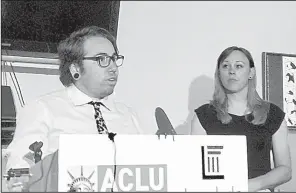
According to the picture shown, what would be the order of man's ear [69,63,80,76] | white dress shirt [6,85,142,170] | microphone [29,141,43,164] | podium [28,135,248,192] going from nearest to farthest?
podium [28,135,248,192] → microphone [29,141,43,164] → white dress shirt [6,85,142,170] → man's ear [69,63,80,76]

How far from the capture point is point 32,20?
1.74m

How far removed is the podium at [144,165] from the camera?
1061 mm

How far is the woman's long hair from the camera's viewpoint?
161cm

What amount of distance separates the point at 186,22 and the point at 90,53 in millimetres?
475

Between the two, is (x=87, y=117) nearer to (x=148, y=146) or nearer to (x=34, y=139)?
(x=34, y=139)

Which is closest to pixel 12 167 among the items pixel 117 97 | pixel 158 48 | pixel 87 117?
pixel 87 117

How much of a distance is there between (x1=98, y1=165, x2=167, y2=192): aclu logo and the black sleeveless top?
0.52 m

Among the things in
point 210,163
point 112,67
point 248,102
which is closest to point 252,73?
point 248,102

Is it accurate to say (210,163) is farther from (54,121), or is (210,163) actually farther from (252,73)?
(252,73)

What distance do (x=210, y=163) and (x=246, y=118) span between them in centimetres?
51

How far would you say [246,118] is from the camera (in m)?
1.61

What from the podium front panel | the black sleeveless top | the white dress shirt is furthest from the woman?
the podium front panel

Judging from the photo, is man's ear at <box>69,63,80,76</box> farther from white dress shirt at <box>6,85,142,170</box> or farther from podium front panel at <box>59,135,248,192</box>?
podium front panel at <box>59,135,248,192</box>

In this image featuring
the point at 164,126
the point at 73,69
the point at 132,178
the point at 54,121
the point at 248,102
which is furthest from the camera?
the point at 248,102
